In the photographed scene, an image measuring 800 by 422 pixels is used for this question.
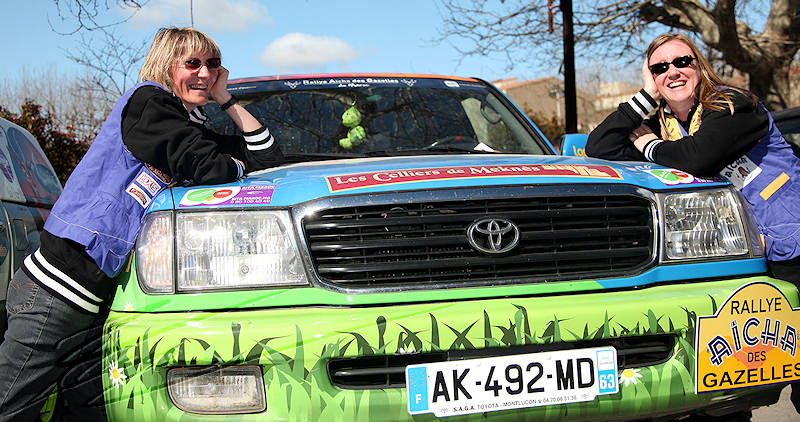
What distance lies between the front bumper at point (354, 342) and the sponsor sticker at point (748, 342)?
9 centimetres

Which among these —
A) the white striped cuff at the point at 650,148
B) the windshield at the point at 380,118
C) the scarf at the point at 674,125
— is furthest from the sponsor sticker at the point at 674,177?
the windshield at the point at 380,118

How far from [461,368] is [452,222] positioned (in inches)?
18.6

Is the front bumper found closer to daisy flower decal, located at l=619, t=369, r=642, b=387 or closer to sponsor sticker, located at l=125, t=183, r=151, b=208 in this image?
daisy flower decal, located at l=619, t=369, r=642, b=387

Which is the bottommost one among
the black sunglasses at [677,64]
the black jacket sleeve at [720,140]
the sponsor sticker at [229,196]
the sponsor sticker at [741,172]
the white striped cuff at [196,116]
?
the sponsor sticker at [229,196]

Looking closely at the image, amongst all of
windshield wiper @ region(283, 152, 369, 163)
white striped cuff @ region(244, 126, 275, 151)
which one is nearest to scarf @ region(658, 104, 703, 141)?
windshield wiper @ region(283, 152, 369, 163)

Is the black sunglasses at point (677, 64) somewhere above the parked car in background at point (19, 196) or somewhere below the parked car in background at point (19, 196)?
above

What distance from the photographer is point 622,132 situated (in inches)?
130

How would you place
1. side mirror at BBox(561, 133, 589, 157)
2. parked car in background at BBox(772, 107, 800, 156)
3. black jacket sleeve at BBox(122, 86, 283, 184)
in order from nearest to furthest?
black jacket sleeve at BBox(122, 86, 283, 184) < side mirror at BBox(561, 133, 589, 157) < parked car in background at BBox(772, 107, 800, 156)

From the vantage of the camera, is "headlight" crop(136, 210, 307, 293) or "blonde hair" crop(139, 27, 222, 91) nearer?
"headlight" crop(136, 210, 307, 293)

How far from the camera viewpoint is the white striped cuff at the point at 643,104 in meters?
3.30

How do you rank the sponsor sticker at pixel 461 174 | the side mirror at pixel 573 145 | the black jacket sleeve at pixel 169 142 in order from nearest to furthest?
the sponsor sticker at pixel 461 174 < the black jacket sleeve at pixel 169 142 < the side mirror at pixel 573 145

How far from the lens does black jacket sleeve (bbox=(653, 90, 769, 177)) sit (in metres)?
2.70

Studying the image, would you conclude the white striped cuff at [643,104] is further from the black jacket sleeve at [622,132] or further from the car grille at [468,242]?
the car grille at [468,242]

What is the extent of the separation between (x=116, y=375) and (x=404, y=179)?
3.52 ft
